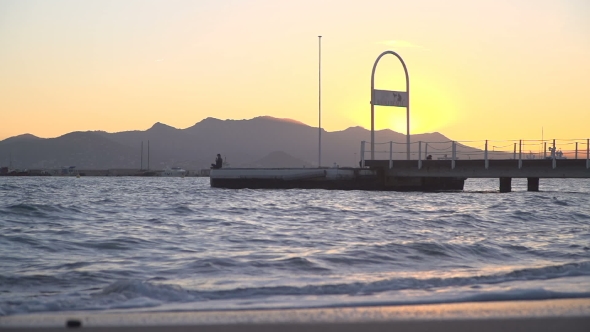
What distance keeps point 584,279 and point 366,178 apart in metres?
25.5

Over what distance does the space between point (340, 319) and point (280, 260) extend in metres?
3.97

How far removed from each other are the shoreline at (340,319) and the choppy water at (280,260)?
0.51 metres

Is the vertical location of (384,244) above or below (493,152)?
below

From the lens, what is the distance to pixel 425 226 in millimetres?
14633

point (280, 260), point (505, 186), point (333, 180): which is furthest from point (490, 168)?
point (280, 260)

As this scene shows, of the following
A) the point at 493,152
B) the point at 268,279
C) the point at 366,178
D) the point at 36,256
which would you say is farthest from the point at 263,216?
the point at 493,152

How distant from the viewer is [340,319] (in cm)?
545

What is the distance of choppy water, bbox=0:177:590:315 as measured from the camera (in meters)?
6.81

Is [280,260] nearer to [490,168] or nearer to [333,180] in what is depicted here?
[490,168]

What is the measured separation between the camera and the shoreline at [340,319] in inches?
203

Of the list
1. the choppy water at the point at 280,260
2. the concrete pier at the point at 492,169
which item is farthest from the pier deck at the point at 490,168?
the choppy water at the point at 280,260

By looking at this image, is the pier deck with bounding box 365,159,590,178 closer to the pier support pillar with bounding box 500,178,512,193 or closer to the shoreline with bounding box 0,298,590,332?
the pier support pillar with bounding box 500,178,512,193

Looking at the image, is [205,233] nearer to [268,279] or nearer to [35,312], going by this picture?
[268,279]

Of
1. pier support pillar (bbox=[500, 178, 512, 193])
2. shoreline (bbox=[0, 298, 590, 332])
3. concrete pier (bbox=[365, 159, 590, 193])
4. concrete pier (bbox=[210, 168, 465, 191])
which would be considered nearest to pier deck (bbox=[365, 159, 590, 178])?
concrete pier (bbox=[365, 159, 590, 193])
